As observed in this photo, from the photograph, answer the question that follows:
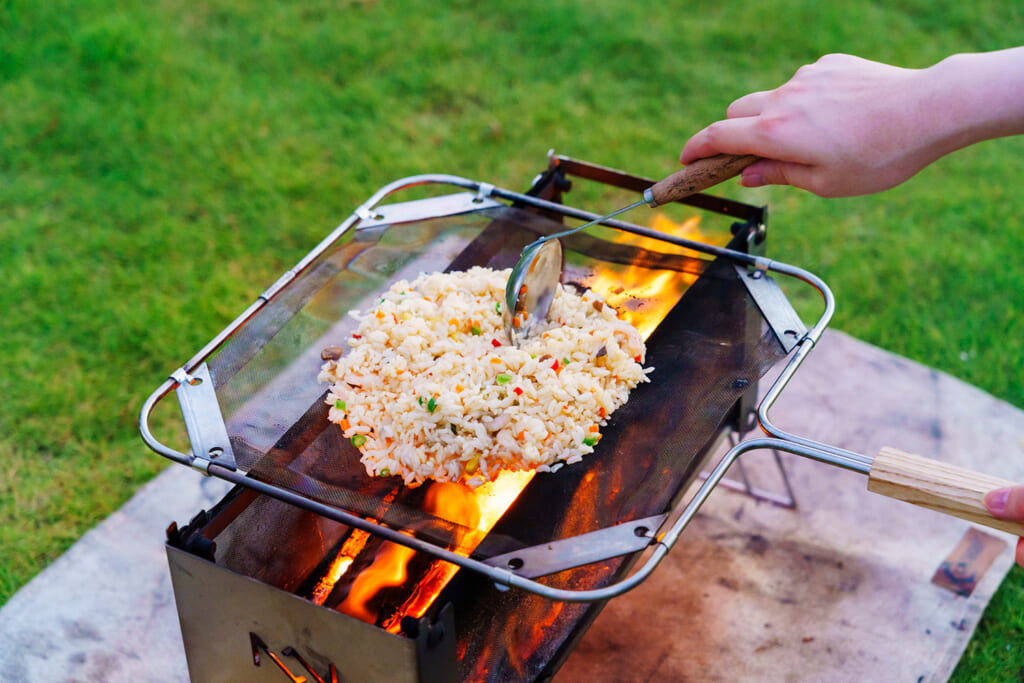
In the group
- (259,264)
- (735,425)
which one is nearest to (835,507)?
(735,425)

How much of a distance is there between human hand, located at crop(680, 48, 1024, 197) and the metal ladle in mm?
84

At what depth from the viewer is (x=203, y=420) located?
2057 mm

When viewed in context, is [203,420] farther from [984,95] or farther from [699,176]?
[984,95]

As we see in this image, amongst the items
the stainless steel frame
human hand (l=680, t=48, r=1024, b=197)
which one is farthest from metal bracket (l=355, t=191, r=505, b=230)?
human hand (l=680, t=48, r=1024, b=197)

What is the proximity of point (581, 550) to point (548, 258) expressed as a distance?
81 cm

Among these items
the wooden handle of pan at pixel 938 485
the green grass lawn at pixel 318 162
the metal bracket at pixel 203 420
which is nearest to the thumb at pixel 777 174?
the wooden handle of pan at pixel 938 485

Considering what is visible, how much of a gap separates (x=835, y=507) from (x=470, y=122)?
269cm

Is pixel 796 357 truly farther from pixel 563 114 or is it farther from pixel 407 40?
pixel 407 40

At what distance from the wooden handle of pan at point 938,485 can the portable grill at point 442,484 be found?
0.22 ft

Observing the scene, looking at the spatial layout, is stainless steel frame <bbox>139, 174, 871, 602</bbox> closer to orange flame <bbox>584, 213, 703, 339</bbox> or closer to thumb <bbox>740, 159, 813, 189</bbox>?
orange flame <bbox>584, 213, 703, 339</bbox>

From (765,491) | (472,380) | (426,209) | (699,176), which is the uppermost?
(699,176)

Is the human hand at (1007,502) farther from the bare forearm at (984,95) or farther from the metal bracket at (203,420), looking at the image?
the metal bracket at (203,420)

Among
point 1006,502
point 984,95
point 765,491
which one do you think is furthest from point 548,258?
point 765,491

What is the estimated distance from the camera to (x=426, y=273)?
2.50 meters
